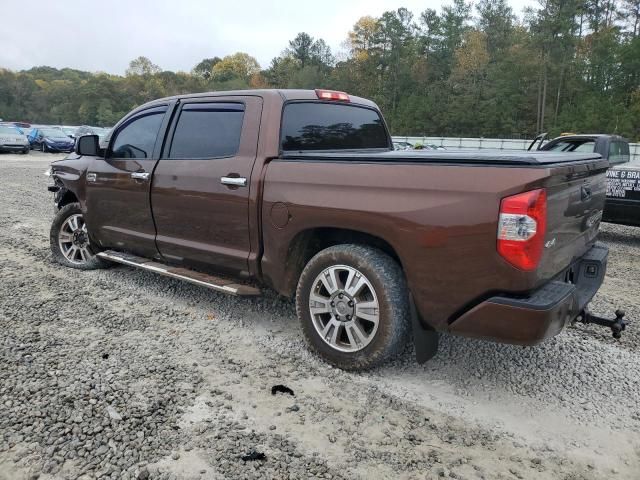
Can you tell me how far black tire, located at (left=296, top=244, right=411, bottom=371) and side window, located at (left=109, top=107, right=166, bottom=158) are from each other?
2.17 metres

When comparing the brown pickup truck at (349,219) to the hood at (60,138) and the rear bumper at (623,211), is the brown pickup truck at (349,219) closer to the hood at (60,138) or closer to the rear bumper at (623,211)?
the rear bumper at (623,211)

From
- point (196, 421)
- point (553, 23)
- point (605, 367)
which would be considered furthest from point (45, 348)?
point (553, 23)

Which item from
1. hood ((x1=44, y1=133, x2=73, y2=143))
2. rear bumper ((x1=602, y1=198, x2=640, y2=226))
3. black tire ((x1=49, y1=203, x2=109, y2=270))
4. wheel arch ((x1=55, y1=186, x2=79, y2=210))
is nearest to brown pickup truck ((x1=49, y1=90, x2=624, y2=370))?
black tire ((x1=49, y1=203, x2=109, y2=270))

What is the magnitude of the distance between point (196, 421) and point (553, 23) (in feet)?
231

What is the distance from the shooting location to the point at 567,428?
2.83 m

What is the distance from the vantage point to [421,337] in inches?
122

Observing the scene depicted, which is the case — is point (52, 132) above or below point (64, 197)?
above

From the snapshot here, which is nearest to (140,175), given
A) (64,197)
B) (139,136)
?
(139,136)

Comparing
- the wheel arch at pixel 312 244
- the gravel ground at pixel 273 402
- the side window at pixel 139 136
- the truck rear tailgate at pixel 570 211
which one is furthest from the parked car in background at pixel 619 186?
the side window at pixel 139 136

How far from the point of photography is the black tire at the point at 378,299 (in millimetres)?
3117

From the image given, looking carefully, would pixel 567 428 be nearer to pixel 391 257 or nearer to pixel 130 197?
pixel 391 257

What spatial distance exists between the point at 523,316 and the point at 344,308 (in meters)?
1.13

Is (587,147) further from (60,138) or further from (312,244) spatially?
(60,138)

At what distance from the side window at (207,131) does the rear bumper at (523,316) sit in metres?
2.16
